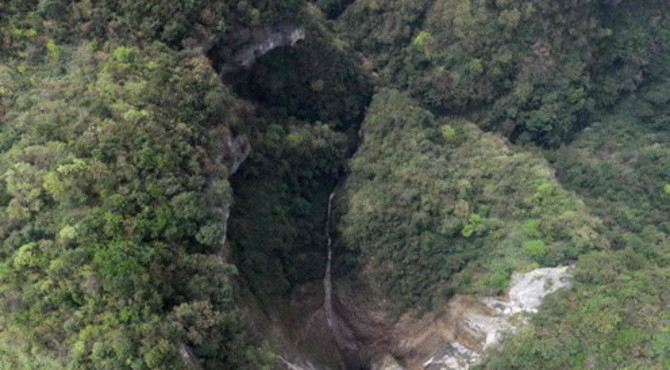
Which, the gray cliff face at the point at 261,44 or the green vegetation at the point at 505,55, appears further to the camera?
the green vegetation at the point at 505,55

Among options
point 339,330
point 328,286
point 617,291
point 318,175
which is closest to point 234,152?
point 318,175

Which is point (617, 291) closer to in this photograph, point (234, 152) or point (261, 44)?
point (234, 152)

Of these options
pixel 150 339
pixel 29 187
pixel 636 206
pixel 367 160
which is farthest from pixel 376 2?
pixel 150 339

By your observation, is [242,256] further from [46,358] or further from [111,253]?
[46,358]

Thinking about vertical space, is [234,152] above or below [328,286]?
above

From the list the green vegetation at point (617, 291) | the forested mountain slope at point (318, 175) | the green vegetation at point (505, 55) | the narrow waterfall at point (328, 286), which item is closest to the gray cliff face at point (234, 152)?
the forested mountain slope at point (318, 175)

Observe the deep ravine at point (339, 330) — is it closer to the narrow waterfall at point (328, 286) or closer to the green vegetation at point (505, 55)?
the narrow waterfall at point (328, 286)

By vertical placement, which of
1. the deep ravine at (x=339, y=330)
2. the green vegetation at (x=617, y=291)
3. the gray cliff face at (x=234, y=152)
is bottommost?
the deep ravine at (x=339, y=330)

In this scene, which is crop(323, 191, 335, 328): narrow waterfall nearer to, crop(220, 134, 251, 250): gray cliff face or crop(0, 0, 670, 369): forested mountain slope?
crop(0, 0, 670, 369): forested mountain slope

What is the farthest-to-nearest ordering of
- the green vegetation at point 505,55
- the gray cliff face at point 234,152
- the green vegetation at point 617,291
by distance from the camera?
the green vegetation at point 505,55, the gray cliff face at point 234,152, the green vegetation at point 617,291
